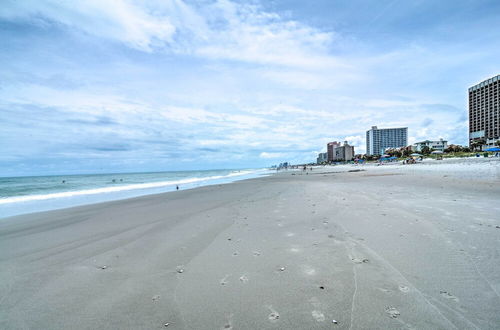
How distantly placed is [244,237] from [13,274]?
4492 mm

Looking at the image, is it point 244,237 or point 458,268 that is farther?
point 244,237

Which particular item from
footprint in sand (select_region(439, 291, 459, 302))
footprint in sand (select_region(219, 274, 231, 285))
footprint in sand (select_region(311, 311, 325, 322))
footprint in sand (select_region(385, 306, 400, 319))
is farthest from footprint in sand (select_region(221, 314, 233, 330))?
footprint in sand (select_region(439, 291, 459, 302))

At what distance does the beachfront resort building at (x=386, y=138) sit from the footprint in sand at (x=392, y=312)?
21359 centimetres

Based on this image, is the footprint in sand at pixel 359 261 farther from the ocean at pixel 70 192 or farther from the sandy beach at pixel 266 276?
the ocean at pixel 70 192

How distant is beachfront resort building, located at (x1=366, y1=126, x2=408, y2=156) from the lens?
18825cm

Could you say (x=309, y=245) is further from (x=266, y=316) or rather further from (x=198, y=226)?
(x=198, y=226)

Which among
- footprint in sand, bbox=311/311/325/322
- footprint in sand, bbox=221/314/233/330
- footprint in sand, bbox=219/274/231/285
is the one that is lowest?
footprint in sand, bbox=219/274/231/285

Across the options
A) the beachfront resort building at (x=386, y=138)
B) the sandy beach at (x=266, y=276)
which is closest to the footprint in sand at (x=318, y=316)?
the sandy beach at (x=266, y=276)

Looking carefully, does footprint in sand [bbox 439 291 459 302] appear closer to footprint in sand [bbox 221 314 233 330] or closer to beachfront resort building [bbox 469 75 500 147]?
footprint in sand [bbox 221 314 233 330]

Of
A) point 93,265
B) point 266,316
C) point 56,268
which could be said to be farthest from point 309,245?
point 56,268

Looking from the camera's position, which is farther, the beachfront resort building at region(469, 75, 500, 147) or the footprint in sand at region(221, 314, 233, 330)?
the beachfront resort building at region(469, 75, 500, 147)

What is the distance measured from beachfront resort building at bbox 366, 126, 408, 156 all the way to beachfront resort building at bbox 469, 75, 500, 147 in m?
65.7

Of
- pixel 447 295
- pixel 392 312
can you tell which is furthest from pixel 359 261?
pixel 392 312

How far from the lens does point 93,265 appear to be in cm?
427
